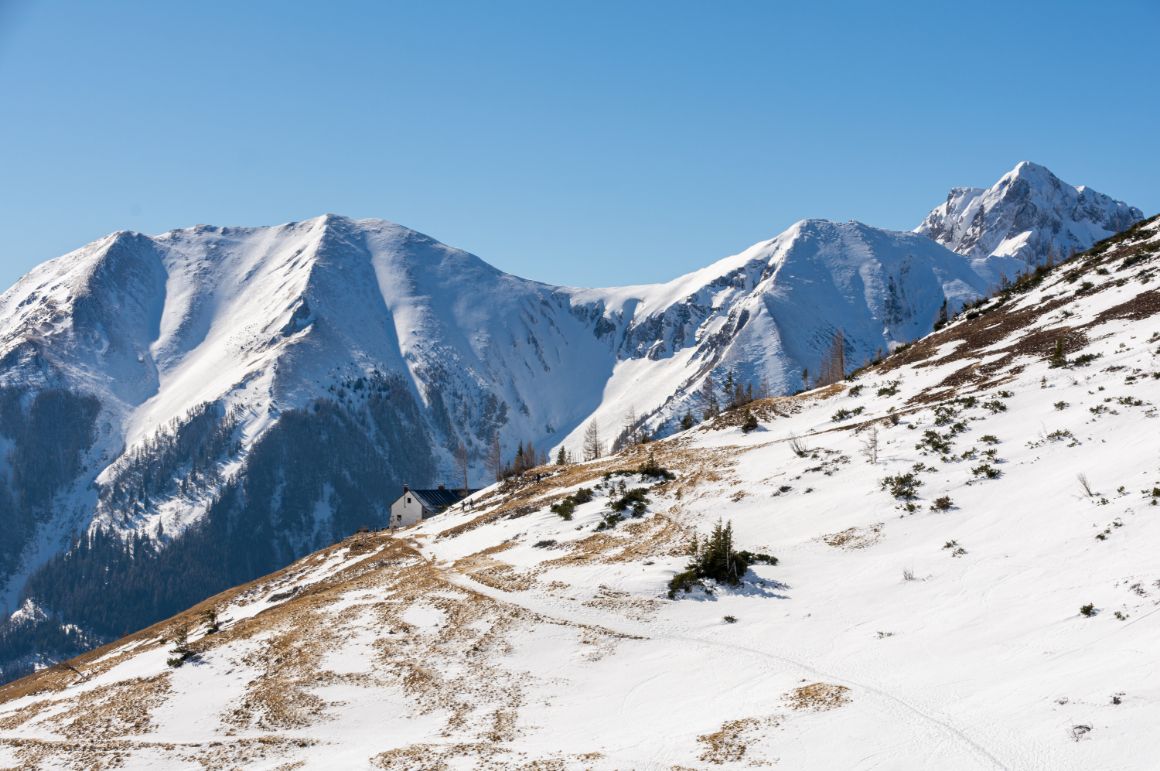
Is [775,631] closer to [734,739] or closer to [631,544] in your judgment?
[734,739]

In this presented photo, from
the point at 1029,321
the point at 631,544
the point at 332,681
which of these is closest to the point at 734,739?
the point at 332,681

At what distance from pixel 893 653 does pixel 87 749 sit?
89.1 feet

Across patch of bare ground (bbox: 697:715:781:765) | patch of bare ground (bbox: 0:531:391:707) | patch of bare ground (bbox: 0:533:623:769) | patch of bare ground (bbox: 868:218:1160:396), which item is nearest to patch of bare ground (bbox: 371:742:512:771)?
patch of bare ground (bbox: 0:533:623:769)

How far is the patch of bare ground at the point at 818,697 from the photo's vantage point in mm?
22031

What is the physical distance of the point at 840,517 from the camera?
130 feet

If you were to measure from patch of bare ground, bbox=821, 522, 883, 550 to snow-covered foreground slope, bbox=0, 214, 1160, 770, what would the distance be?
0.64 feet

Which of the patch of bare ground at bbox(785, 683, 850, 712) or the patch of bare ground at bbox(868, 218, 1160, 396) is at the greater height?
the patch of bare ground at bbox(868, 218, 1160, 396)

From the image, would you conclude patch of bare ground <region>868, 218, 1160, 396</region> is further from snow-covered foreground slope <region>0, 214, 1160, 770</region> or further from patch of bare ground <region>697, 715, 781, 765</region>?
patch of bare ground <region>697, 715, 781, 765</region>

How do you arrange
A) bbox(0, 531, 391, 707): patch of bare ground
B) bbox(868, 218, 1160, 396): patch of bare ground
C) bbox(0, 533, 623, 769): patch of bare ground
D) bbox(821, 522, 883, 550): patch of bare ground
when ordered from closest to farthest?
bbox(0, 533, 623, 769): patch of bare ground, bbox(821, 522, 883, 550): patch of bare ground, bbox(0, 531, 391, 707): patch of bare ground, bbox(868, 218, 1160, 396): patch of bare ground

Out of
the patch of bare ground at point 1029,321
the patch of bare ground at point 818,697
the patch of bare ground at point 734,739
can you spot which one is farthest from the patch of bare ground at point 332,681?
the patch of bare ground at point 1029,321

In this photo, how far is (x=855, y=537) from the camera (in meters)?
36.5

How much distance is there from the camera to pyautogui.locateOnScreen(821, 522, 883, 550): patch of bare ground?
117 feet

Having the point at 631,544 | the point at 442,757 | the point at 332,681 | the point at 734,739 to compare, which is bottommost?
the point at 734,739

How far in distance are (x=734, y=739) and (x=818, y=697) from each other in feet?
10.9
